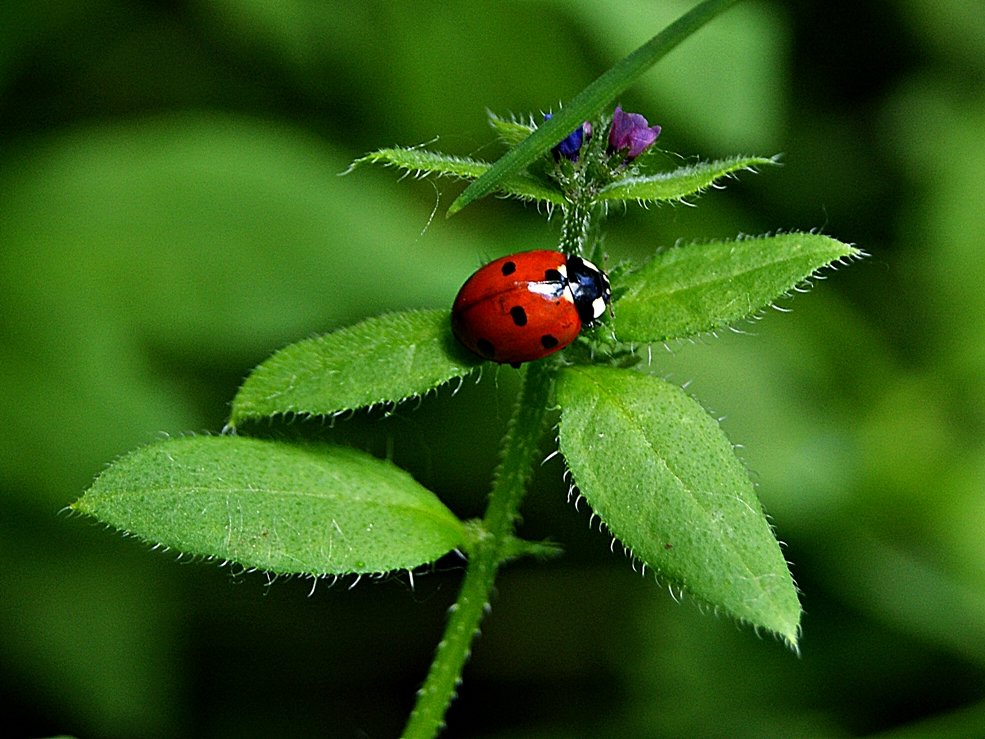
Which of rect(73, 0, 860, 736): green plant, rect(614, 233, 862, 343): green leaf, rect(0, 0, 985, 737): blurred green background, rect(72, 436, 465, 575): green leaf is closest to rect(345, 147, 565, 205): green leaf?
rect(73, 0, 860, 736): green plant

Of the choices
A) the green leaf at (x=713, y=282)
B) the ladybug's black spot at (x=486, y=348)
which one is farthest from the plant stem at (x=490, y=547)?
the green leaf at (x=713, y=282)

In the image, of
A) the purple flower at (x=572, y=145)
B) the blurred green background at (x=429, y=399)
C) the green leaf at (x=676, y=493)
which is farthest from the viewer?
the blurred green background at (x=429, y=399)

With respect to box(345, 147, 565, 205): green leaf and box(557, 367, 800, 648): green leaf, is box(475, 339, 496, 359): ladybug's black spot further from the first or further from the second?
box(345, 147, 565, 205): green leaf

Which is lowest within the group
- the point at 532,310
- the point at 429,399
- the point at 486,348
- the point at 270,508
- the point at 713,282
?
the point at 270,508

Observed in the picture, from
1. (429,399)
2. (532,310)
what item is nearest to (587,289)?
(532,310)

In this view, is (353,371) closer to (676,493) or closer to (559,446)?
(559,446)

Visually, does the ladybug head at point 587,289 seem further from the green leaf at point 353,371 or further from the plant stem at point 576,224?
the green leaf at point 353,371
